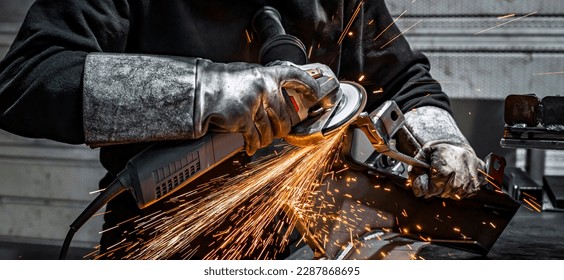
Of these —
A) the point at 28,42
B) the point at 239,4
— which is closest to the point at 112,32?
the point at 28,42

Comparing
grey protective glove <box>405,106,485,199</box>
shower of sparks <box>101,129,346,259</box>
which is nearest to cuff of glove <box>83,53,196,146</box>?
shower of sparks <box>101,129,346,259</box>

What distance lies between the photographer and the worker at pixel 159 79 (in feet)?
3.43

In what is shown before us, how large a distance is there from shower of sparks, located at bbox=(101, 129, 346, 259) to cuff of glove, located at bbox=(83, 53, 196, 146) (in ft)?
1.20

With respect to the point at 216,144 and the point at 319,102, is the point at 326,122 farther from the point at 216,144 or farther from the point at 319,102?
the point at 216,144

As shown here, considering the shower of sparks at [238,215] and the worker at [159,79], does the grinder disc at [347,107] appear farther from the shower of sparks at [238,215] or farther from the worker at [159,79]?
the shower of sparks at [238,215]

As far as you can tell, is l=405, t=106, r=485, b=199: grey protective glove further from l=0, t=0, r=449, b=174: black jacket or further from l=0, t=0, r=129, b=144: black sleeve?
l=0, t=0, r=129, b=144: black sleeve

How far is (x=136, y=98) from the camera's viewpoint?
1.06 metres

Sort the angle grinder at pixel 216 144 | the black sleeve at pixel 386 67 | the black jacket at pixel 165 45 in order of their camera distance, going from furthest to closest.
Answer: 1. the black sleeve at pixel 386 67
2. the black jacket at pixel 165 45
3. the angle grinder at pixel 216 144

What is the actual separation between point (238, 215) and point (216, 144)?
436mm

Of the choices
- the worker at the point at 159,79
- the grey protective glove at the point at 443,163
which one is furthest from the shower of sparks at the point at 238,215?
the grey protective glove at the point at 443,163

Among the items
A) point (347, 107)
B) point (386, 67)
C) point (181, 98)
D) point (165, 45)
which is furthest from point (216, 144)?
point (386, 67)

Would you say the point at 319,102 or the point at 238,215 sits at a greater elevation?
the point at 319,102

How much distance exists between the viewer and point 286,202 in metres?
1.39
